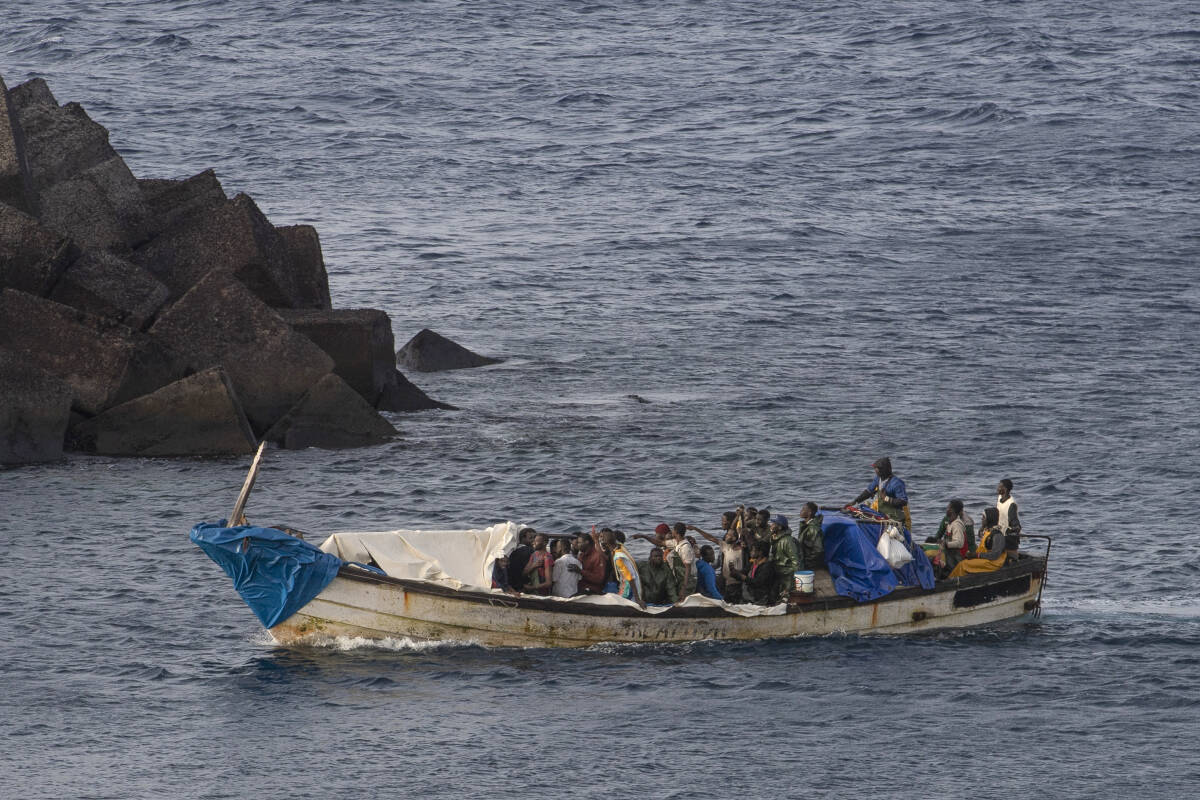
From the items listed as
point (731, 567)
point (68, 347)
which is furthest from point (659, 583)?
point (68, 347)

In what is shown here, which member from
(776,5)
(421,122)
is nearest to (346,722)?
(421,122)

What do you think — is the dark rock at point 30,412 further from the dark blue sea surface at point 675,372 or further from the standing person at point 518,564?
the standing person at point 518,564

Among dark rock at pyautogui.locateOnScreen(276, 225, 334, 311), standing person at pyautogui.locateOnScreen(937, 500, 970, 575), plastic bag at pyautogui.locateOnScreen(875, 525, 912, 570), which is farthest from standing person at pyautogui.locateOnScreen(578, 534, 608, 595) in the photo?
dark rock at pyautogui.locateOnScreen(276, 225, 334, 311)

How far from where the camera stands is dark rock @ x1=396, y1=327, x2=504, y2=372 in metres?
46.6

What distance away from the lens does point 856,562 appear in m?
27.0

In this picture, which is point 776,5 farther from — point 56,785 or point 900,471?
point 56,785

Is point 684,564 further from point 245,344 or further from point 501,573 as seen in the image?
point 245,344

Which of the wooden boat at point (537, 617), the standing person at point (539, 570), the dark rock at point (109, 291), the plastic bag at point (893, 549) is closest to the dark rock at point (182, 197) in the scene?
the dark rock at point (109, 291)

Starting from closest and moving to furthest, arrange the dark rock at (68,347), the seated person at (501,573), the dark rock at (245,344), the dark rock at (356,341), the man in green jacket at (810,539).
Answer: the seated person at (501,573), the man in green jacket at (810,539), the dark rock at (68,347), the dark rock at (245,344), the dark rock at (356,341)

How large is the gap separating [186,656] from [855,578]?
1056cm

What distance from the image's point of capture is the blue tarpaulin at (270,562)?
2519cm

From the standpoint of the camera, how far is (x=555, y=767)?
22906 millimetres

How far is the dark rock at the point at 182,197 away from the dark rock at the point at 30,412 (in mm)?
7916

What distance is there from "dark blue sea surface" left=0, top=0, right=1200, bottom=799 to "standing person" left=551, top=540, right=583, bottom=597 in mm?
1007
